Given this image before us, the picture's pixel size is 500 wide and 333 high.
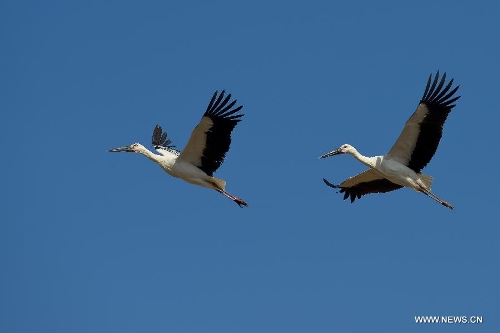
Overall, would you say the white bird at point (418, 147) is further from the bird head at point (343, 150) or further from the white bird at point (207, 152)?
the white bird at point (207, 152)

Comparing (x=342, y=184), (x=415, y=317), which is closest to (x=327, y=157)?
(x=342, y=184)

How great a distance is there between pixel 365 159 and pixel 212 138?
3195 mm

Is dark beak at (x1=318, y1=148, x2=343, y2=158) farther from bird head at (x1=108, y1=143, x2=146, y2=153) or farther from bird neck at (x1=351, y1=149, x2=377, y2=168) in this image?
bird head at (x1=108, y1=143, x2=146, y2=153)

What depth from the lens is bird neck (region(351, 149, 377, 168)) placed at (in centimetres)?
2519

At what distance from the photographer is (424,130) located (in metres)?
24.4

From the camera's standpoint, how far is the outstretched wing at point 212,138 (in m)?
23.8

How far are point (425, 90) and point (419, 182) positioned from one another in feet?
5.90

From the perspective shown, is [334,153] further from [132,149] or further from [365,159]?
[132,149]

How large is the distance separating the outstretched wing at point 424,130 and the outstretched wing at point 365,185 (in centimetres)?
137

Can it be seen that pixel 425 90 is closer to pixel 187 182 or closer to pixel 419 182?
pixel 419 182

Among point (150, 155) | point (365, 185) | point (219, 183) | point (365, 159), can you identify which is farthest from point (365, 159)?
point (150, 155)

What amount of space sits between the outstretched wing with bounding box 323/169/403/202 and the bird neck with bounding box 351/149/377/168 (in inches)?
24.9

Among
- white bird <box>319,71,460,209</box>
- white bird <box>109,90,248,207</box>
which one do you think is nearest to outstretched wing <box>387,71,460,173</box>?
white bird <box>319,71,460,209</box>

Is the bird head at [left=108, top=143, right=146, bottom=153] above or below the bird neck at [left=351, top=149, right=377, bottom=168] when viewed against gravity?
below
